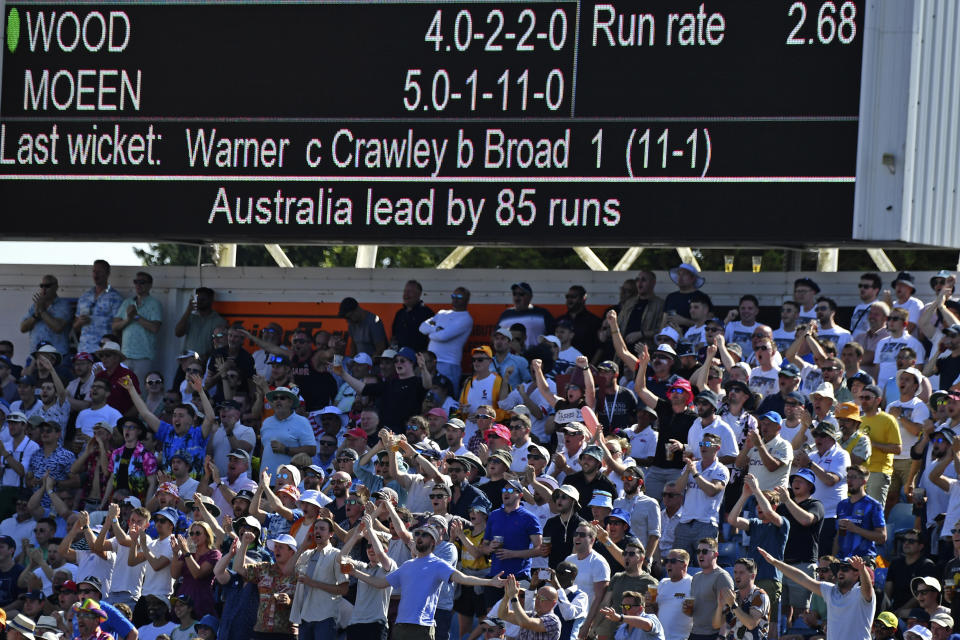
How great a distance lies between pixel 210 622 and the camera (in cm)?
1527

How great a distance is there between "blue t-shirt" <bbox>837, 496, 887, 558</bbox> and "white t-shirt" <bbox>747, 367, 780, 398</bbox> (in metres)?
2.02

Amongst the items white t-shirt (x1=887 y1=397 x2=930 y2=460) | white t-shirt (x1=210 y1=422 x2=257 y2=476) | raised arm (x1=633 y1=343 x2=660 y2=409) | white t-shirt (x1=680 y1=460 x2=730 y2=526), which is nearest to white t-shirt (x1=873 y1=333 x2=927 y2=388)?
white t-shirt (x1=887 y1=397 x2=930 y2=460)

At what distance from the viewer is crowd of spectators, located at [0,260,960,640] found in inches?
551

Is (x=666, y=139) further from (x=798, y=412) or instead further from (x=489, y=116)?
(x=798, y=412)

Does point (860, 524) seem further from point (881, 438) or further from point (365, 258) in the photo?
point (365, 258)

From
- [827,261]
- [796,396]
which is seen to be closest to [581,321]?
[827,261]

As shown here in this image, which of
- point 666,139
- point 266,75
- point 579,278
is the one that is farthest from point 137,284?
point 666,139

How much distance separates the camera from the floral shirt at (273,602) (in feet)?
48.9

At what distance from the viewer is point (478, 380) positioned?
17766 millimetres

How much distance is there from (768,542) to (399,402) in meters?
4.75

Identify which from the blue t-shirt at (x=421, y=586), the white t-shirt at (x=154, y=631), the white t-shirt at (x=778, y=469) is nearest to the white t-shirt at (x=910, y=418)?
the white t-shirt at (x=778, y=469)

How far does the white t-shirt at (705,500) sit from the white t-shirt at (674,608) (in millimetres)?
873

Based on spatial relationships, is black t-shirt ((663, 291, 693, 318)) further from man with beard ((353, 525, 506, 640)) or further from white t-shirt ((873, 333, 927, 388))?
man with beard ((353, 525, 506, 640))

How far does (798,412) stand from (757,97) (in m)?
2.93
